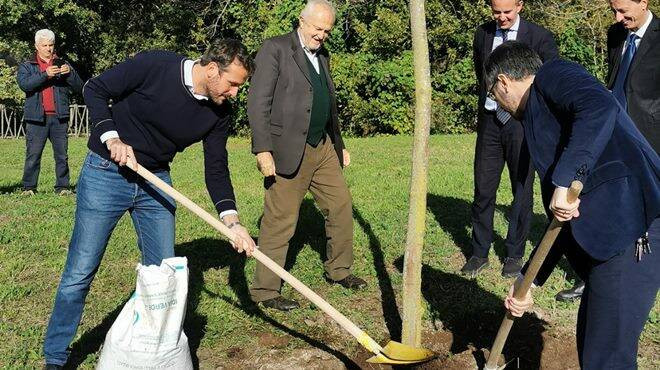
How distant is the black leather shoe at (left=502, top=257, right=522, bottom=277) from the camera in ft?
18.2

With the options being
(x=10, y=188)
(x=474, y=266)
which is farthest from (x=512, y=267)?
(x=10, y=188)

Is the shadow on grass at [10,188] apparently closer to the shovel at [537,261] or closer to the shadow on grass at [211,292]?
the shadow on grass at [211,292]

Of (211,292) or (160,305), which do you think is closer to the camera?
(160,305)

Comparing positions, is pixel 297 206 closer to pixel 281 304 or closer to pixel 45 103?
pixel 281 304

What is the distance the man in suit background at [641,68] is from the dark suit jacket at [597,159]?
1977 millimetres

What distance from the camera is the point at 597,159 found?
269 cm

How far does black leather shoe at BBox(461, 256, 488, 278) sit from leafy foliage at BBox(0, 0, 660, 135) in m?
10.6

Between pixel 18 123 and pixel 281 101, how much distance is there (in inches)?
729

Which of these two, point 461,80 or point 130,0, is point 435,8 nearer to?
point 461,80

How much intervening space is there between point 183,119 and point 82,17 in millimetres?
19536

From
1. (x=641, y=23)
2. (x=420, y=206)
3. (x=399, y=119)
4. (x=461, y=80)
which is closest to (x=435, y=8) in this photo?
(x=461, y=80)

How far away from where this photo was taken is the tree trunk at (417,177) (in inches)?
143

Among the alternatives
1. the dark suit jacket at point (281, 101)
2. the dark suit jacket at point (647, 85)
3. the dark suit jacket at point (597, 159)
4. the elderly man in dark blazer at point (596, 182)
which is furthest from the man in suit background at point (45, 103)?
the dark suit jacket at point (597, 159)

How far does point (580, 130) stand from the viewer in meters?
2.64
